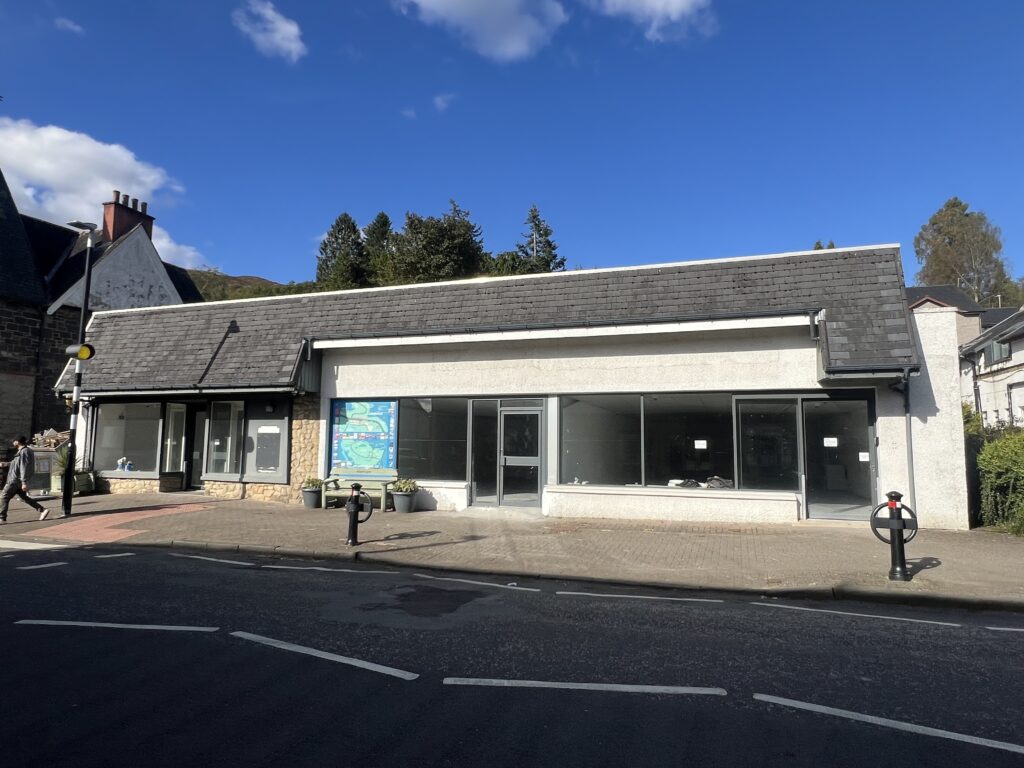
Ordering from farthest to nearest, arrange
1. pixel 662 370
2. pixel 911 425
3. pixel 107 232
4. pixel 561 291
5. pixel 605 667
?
pixel 107 232, pixel 561 291, pixel 662 370, pixel 911 425, pixel 605 667

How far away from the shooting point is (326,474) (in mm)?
16078

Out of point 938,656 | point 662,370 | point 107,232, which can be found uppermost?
point 107,232

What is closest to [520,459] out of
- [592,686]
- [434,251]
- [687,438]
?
[687,438]

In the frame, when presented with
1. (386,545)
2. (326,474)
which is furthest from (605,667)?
(326,474)

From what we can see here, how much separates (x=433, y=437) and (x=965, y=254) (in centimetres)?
5872

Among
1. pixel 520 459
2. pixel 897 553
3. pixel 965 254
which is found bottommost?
pixel 897 553

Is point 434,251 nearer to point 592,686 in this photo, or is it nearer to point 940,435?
point 940,435

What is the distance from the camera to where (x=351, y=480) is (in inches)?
610

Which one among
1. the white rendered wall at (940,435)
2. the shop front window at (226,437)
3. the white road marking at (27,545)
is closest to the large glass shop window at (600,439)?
the white rendered wall at (940,435)

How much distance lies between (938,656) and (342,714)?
15.9 ft

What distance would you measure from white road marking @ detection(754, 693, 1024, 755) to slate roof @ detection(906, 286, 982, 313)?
4342 centimetres

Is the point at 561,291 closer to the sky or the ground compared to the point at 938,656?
closer to the sky

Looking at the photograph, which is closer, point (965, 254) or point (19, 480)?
point (19, 480)

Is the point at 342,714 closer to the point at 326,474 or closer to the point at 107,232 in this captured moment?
the point at 326,474
